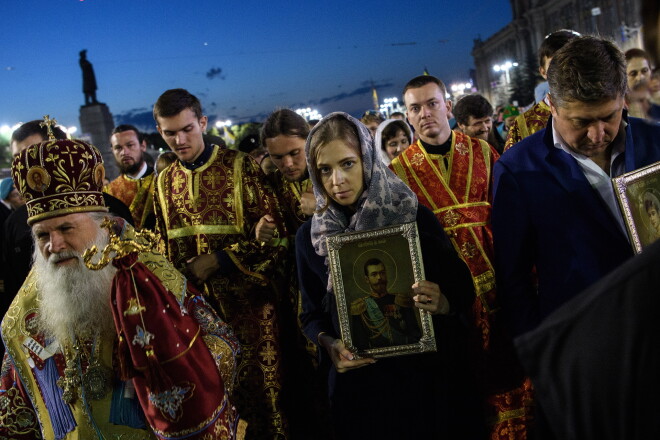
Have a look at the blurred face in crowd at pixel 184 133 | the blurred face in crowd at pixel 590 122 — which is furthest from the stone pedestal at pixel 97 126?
the blurred face in crowd at pixel 590 122

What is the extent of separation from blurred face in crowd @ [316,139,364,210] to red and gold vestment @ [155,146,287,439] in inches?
55.3

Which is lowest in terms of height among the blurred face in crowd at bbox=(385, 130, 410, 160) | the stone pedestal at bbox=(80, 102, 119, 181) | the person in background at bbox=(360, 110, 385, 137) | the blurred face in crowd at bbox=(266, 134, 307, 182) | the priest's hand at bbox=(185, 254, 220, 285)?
the priest's hand at bbox=(185, 254, 220, 285)

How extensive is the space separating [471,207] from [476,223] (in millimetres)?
112

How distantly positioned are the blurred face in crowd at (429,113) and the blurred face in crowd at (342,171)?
159 cm

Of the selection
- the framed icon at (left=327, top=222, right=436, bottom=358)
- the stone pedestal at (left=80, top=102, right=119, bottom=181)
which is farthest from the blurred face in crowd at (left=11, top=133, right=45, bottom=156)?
the stone pedestal at (left=80, top=102, right=119, bottom=181)

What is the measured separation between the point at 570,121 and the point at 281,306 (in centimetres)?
269

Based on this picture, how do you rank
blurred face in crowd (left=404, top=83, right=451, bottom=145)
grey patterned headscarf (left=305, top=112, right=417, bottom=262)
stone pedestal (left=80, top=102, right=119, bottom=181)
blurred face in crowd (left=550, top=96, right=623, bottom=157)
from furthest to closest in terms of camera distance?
stone pedestal (left=80, top=102, right=119, bottom=181)
blurred face in crowd (left=404, top=83, right=451, bottom=145)
grey patterned headscarf (left=305, top=112, right=417, bottom=262)
blurred face in crowd (left=550, top=96, right=623, bottom=157)

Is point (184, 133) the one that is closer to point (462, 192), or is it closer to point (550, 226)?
point (462, 192)

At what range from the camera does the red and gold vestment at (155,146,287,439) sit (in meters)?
3.95

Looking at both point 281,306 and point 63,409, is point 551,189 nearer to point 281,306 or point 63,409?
point 63,409

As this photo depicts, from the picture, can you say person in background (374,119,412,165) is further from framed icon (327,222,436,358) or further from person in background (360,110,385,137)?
framed icon (327,222,436,358)

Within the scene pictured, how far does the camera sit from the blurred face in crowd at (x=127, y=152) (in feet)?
18.9

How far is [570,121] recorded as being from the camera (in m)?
2.12

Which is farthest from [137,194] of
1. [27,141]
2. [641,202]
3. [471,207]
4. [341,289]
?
[641,202]
